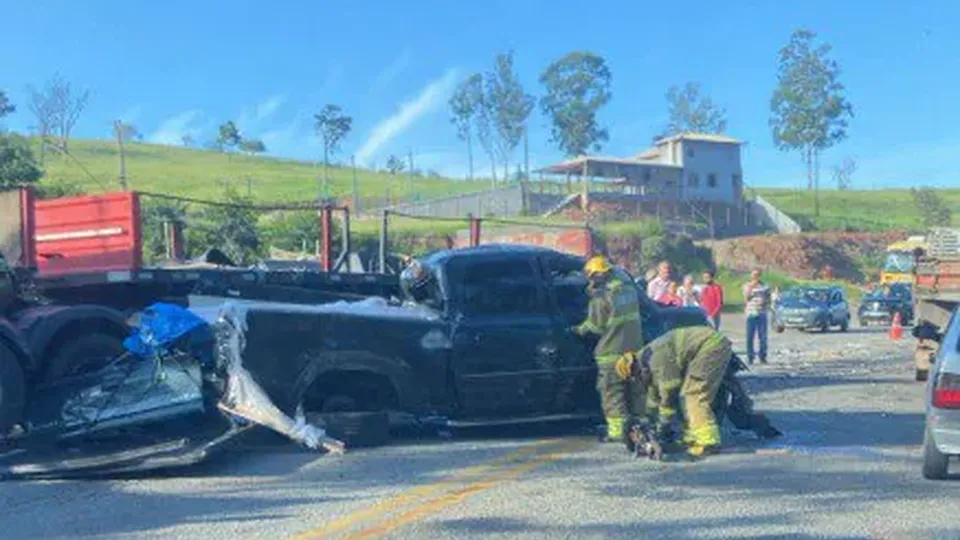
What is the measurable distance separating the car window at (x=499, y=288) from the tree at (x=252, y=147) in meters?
103

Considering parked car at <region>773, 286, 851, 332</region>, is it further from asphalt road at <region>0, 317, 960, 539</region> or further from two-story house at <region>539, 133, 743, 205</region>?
two-story house at <region>539, 133, 743, 205</region>

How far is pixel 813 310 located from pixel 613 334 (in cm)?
2354

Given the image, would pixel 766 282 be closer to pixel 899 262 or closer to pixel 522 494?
pixel 899 262

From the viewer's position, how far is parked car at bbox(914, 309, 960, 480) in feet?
24.7

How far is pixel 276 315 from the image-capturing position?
904 cm

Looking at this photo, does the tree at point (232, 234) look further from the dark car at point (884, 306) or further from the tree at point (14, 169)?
the dark car at point (884, 306)

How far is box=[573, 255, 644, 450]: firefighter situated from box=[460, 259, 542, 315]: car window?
51cm

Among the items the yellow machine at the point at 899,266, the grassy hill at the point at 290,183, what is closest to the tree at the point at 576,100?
the grassy hill at the point at 290,183

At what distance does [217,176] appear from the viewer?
84.9 meters

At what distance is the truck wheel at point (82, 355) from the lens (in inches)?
384

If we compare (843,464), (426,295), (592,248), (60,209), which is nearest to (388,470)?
(426,295)

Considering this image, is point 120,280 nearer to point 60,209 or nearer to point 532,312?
point 60,209

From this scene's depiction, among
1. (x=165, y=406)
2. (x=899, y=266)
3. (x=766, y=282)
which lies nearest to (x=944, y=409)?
(x=165, y=406)

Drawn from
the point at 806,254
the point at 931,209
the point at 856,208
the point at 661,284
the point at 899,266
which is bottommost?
the point at 661,284
